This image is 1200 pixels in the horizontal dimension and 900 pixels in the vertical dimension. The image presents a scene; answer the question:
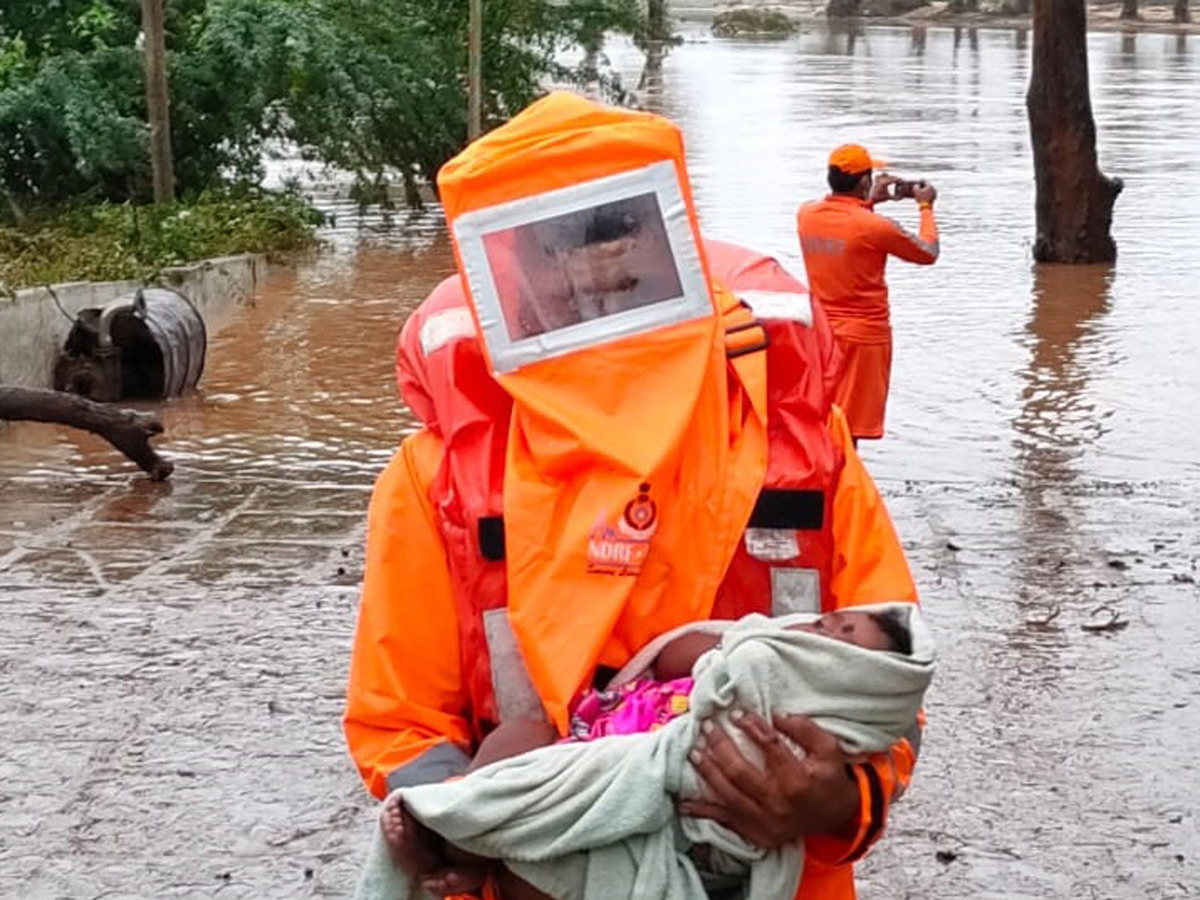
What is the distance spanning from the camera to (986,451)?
10.1 meters

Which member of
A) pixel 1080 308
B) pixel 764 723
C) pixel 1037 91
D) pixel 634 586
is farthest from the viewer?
pixel 1037 91

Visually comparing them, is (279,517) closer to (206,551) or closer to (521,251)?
(206,551)

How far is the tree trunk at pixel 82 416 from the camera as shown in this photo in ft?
30.3

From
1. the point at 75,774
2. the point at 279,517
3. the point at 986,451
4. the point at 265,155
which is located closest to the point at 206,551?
the point at 279,517

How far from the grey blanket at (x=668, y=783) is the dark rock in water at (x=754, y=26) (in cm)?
5506

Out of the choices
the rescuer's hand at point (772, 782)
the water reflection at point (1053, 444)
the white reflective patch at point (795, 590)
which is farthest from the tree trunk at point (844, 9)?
the rescuer's hand at point (772, 782)

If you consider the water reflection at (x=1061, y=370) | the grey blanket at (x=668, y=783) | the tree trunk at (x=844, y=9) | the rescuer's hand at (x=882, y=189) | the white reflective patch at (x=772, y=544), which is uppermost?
the white reflective patch at (x=772, y=544)

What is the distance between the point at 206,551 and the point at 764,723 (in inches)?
239

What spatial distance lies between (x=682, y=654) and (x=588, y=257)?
1.68 ft

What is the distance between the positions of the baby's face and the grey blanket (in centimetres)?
4

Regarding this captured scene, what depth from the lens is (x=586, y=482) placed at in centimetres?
259

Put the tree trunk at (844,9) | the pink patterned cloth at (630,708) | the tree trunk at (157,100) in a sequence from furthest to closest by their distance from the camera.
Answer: the tree trunk at (844,9) < the tree trunk at (157,100) < the pink patterned cloth at (630,708)

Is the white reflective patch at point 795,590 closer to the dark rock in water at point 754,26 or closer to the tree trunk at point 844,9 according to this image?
the dark rock in water at point 754,26

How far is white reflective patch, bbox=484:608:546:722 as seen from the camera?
8.59ft
